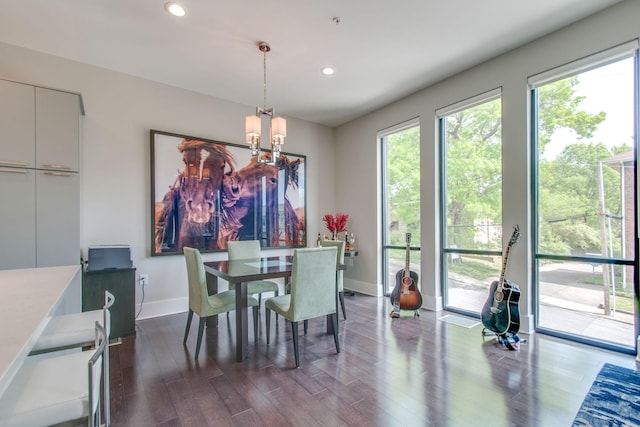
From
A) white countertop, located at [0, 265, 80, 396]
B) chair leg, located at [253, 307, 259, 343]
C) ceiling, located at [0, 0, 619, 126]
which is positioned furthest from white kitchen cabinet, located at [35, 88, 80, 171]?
chair leg, located at [253, 307, 259, 343]

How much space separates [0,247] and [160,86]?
7.77 ft

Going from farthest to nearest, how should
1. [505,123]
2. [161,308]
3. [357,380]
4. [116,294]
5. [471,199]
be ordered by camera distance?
[161,308] < [471,199] < [505,123] < [116,294] < [357,380]

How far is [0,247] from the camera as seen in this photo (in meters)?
2.56

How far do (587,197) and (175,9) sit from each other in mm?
3961

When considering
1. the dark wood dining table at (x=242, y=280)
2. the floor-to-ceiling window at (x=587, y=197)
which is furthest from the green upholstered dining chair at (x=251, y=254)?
the floor-to-ceiling window at (x=587, y=197)

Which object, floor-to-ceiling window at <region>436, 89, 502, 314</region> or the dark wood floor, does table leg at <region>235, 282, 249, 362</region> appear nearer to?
the dark wood floor

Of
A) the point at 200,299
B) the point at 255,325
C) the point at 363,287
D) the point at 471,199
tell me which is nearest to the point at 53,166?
the point at 200,299

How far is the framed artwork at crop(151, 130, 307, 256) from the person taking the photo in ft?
12.4

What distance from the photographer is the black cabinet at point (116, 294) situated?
3.01 m

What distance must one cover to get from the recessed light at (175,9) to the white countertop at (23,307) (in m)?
2.14

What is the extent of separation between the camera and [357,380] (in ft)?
7.31

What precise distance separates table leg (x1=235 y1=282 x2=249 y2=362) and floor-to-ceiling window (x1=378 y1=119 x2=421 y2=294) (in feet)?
7.42

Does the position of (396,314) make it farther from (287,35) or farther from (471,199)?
(287,35)

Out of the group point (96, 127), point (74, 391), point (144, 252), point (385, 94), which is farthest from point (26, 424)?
point (385, 94)
